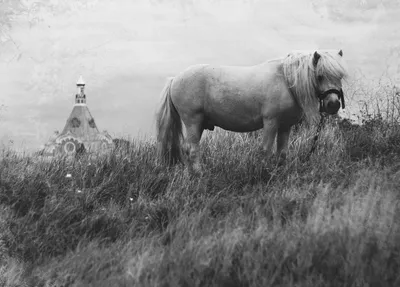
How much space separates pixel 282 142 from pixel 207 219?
2.21m

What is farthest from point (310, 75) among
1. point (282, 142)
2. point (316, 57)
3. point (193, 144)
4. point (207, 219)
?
point (207, 219)

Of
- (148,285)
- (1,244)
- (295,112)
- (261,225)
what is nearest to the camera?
(148,285)

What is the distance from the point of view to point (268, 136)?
24.2 ft

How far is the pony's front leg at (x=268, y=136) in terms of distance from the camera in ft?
23.9

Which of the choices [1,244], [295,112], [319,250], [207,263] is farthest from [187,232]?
[295,112]

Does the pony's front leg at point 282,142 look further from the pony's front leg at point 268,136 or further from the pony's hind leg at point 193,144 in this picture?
the pony's hind leg at point 193,144

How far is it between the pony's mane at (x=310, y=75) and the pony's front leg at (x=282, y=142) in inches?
17.5

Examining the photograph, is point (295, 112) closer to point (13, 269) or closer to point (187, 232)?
point (187, 232)

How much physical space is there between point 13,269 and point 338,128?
674cm

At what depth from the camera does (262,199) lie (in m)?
6.36

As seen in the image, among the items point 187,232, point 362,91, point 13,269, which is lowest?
point 13,269

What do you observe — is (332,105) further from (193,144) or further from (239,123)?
(193,144)

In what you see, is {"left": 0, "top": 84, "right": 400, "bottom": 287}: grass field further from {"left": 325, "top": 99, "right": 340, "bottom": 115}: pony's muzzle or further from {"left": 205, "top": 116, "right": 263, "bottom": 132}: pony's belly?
{"left": 325, "top": 99, "right": 340, "bottom": 115}: pony's muzzle

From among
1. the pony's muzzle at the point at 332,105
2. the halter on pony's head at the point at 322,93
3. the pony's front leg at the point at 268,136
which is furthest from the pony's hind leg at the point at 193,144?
the pony's muzzle at the point at 332,105
